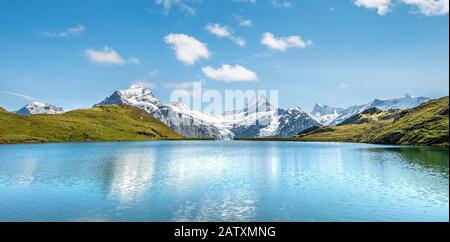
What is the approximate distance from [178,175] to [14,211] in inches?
1517

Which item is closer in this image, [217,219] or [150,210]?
[217,219]

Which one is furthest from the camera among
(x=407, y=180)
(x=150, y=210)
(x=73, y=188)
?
(x=407, y=180)

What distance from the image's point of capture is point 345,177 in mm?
78312

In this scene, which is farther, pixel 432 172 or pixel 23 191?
pixel 432 172

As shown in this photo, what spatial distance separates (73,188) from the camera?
61875 mm

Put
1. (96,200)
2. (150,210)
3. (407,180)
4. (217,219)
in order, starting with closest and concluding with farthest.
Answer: (217,219), (150,210), (96,200), (407,180)
